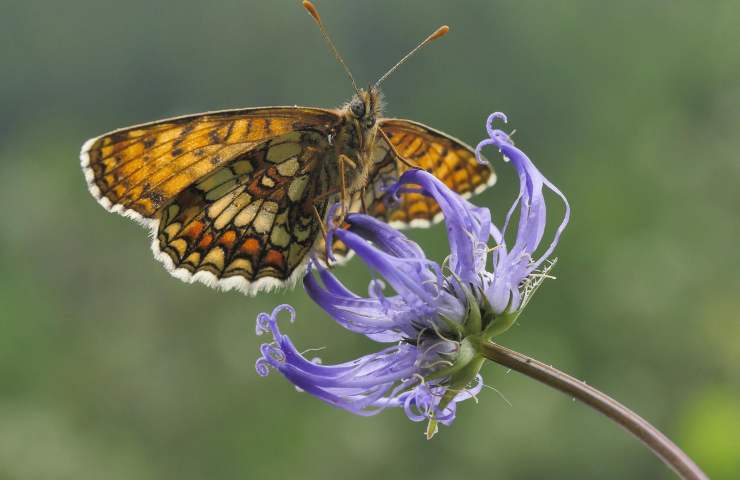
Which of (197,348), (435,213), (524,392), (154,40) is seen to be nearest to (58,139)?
(197,348)

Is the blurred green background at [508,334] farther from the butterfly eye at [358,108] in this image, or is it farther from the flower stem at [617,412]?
the flower stem at [617,412]

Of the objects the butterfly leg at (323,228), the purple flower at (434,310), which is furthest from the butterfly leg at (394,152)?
the purple flower at (434,310)

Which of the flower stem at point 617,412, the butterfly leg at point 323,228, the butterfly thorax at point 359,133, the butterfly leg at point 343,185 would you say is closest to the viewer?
the flower stem at point 617,412

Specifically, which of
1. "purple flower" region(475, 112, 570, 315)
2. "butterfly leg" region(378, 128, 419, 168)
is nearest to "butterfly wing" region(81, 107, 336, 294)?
"butterfly leg" region(378, 128, 419, 168)

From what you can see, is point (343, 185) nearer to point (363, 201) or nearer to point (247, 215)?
point (363, 201)

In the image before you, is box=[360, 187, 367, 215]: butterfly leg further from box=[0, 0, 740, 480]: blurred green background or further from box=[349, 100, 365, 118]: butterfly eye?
box=[0, 0, 740, 480]: blurred green background

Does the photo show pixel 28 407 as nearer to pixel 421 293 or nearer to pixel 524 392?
pixel 524 392
